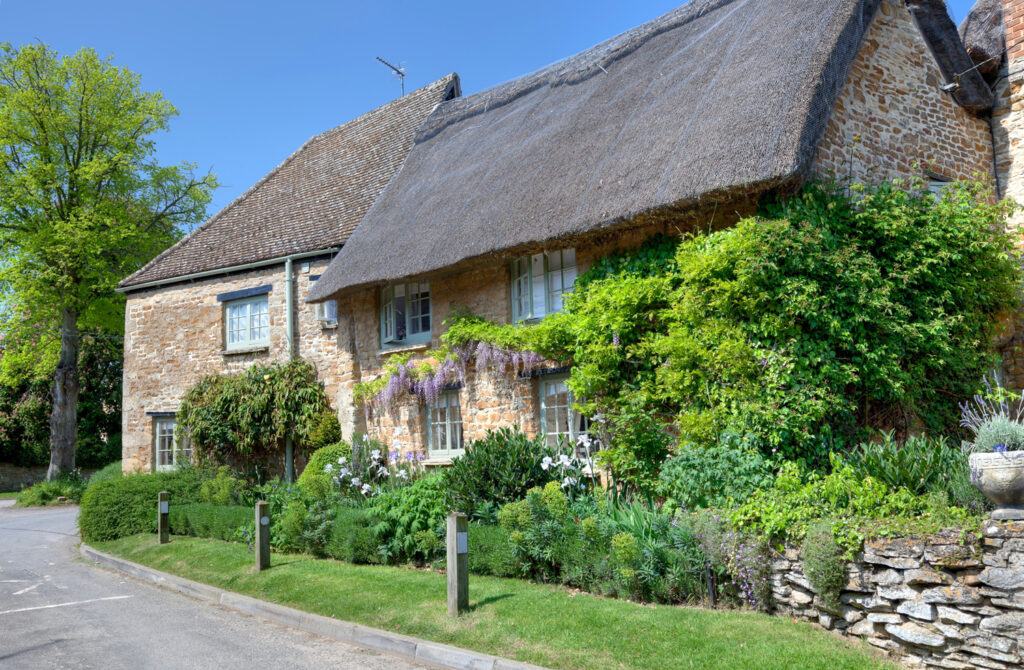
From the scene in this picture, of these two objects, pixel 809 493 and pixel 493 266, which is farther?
pixel 493 266

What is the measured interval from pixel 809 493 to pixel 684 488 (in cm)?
156

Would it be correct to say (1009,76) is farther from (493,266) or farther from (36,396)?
(36,396)

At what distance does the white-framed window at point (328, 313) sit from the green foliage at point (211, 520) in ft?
14.4

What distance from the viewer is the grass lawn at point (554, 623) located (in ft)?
19.1

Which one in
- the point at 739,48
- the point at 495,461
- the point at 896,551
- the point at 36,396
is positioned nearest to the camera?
the point at 896,551

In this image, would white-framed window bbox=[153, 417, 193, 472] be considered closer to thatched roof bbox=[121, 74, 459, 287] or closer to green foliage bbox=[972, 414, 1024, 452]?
thatched roof bbox=[121, 74, 459, 287]

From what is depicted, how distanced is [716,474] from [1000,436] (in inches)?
115

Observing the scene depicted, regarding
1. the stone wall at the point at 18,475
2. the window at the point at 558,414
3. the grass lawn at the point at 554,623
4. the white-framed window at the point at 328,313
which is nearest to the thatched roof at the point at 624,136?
the white-framed window at the point at 328,313

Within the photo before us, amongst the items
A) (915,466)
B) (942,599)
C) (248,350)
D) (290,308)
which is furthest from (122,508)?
(942,599)

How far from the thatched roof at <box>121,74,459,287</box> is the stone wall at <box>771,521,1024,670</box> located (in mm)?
13137

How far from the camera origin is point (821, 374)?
28.6 ft

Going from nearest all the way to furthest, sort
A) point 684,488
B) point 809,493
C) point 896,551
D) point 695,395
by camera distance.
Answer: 1. point 896,551
2. point 809,493
3. point 684,488
4. point 695,395

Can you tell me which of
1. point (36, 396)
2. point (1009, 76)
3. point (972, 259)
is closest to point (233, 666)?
point (972, 259)

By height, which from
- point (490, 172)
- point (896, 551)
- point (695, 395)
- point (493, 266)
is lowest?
point (896, 551)
